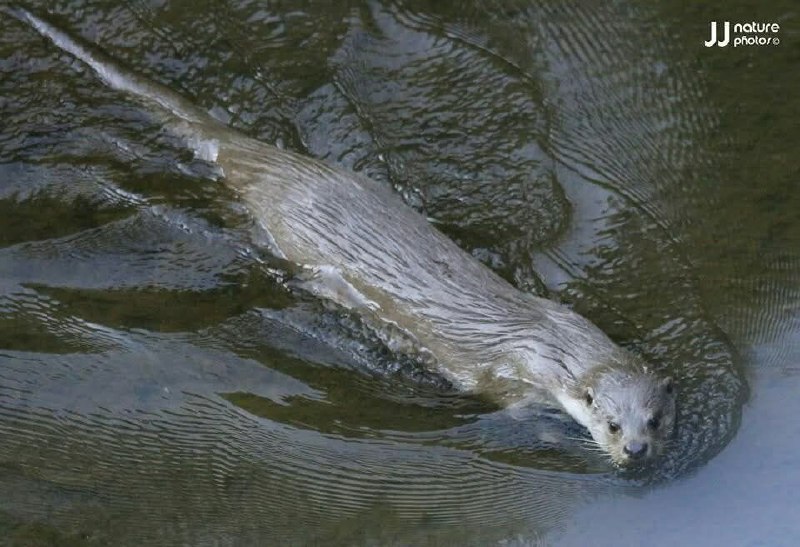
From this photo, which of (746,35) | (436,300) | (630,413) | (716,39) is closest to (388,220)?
(436,300)

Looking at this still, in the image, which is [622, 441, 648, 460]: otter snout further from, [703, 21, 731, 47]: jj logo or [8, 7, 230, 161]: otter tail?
[703, 21, 731, 47]: jj logo

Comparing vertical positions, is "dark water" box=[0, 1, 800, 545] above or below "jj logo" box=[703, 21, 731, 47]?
below

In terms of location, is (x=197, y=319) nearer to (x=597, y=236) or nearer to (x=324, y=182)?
→ (x=324, y=182)

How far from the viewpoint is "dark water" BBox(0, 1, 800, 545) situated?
11.4ft

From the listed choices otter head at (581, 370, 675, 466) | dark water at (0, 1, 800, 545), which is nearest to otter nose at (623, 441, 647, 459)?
otter head at (581, 370, 675, 466)

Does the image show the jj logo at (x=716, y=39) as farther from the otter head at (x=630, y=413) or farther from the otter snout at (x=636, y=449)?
the otter snout at (x=636, y=449)

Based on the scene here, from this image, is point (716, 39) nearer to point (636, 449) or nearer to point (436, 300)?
point (436, 300)

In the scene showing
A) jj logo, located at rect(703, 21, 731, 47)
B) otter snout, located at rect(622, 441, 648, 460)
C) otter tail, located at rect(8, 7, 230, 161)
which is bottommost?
otter snout, located at rect(622, 441, 648, 460)

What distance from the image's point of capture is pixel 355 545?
11.0ft

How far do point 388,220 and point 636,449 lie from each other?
1150mm

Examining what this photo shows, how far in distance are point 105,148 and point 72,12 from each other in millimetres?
734

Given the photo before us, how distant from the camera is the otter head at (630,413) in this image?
3.56 m

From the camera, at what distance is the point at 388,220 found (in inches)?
154

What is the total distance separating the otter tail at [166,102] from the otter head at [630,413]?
1.69 m
